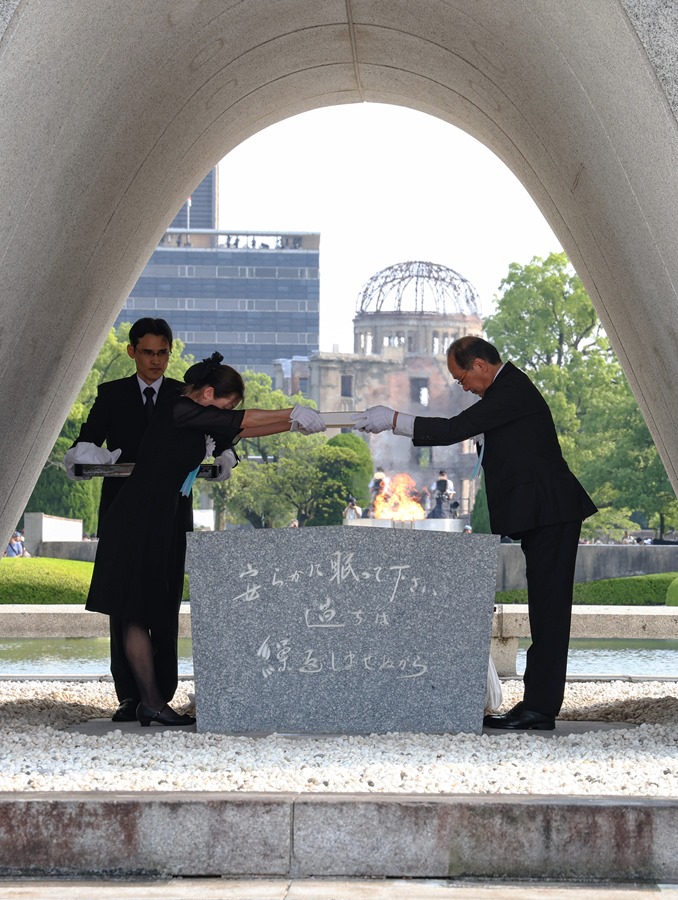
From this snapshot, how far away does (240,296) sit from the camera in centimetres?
13712

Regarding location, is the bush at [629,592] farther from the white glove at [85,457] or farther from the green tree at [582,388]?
the white glove at [85,457]

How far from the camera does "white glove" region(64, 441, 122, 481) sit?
21.4 feet

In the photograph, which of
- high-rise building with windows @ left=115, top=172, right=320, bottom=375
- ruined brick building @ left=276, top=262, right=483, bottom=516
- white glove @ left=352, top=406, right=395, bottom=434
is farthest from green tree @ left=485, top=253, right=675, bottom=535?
high-rise building with windows @ left=115, top=172, right=320, bottom=375

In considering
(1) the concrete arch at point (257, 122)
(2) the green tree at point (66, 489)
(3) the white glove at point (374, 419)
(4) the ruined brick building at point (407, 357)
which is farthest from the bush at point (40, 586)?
(4) the ruined brick building at point (407, 357)

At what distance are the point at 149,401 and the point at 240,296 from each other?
13156 centimetres

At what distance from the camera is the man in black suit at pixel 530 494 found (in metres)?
6.02

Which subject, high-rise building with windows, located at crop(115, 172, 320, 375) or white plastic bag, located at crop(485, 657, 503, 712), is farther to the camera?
high-rise building with windows, located at crop(115, 172, 320, 375)

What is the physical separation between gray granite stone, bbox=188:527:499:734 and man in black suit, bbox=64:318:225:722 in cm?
80

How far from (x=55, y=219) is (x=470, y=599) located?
261 cm

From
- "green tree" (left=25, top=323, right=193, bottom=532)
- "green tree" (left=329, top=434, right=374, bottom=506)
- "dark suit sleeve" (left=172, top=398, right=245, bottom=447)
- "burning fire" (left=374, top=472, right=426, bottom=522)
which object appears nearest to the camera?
"dark suit sleeve" (left=172, top=398, right=245, bottom=447)

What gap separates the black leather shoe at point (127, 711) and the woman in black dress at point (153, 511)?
0.49 metres

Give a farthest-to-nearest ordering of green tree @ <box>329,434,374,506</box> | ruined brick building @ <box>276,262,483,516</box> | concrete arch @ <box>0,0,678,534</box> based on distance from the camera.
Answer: ruined brick building @ <box>276,262,483,516</box>
green tree @ <box>329,434,374,506</box>
concrete arch @ <box>0,0,678,534</box>

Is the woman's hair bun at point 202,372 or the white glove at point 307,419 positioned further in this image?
the woman's hair bun at point 202,372

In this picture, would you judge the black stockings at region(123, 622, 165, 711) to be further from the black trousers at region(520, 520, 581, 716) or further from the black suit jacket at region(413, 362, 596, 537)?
the black trousers at region(520, 520, 581, 716)
